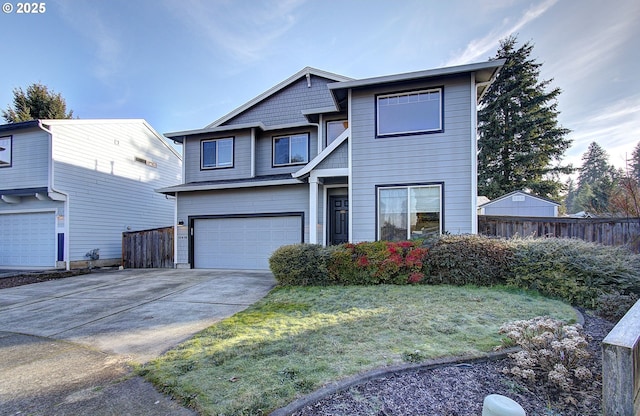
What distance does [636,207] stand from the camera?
9727 millimetres

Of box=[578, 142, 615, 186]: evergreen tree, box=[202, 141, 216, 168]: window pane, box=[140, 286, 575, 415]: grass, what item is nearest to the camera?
box=[140, 286, 575, 415]: grass

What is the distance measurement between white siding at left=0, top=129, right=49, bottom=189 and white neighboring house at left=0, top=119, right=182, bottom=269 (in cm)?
4

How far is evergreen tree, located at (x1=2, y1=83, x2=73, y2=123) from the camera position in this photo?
A: 2119cm

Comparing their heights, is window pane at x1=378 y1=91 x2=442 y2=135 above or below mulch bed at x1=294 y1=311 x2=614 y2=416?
above

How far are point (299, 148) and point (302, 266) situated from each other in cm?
584

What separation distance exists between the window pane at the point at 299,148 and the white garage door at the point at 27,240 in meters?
9.70

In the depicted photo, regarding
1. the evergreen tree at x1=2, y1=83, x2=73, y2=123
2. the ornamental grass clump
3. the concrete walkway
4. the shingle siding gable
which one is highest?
the evergreen tree at x1=2, y1=83, x2=73, y2=123

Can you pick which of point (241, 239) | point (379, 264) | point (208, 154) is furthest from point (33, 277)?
point (379, 264)

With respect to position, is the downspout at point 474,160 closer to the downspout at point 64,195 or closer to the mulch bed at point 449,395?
the mulch bed at point 449,395

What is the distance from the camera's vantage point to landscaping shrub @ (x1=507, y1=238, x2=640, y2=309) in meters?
5.05

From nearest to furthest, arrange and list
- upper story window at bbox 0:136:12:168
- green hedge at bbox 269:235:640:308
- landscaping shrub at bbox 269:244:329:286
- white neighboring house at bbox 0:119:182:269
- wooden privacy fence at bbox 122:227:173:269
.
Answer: green hedge at bbox 269:235:640:308 → landscaping shrub at bbox 269:244:329:286 → white neighboring house at bbox 0:119:182:269 → upper story window at bbox 0:136:12:168 → wooden privacy fence at bbox 122:227:173:269

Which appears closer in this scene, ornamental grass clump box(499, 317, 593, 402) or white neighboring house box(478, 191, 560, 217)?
ornamental grass clump box(499, 317, 593, 402)

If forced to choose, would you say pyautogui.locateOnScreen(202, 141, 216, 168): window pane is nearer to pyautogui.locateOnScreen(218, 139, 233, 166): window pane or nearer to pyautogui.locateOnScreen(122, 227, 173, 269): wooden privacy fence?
pyautogui.locateOnScreen(218, 139, 233, 166): window pane
